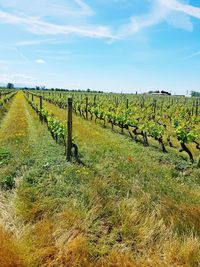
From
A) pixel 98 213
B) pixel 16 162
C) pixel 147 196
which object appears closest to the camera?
pixel 98 213

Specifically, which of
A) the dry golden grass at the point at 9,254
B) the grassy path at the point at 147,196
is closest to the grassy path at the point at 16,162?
the dry golden grass at the point at 9,254

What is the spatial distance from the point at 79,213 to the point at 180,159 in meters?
5.30

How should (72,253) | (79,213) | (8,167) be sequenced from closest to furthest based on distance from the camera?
(72,253)
(79,213)
(8,167)

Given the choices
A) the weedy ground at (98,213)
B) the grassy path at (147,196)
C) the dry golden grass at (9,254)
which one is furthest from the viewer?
the grassy path at (147,196)

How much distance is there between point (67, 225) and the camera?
3838mm

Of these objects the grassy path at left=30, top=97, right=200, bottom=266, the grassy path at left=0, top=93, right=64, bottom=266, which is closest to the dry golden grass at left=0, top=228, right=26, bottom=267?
the grassy path at left=0, top=93, right=64, bottom=266

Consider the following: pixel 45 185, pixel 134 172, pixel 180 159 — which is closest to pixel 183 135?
pixel 180 159

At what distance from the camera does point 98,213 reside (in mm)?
4270

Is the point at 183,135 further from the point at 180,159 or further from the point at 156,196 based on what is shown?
the point at 156,196

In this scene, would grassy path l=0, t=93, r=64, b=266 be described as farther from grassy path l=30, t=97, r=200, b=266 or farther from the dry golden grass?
grassy path l=30, t=97, r=200, b=266

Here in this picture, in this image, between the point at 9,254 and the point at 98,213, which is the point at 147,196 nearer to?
the point at 98,213

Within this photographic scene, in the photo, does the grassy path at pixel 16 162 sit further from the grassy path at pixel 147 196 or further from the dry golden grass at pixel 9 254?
the grassy path at pixel 147 196

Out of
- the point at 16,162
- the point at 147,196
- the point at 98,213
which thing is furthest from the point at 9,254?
the point at 16,162

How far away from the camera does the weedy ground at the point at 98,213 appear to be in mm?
3271
